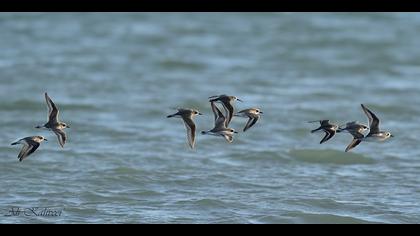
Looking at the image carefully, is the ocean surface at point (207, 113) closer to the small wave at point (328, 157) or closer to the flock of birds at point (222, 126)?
the small wave at point (328, 157)

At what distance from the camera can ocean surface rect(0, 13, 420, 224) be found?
12459mm

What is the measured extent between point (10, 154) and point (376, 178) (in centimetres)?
514

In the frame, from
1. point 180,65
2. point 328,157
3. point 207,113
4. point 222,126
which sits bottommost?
point 222,126

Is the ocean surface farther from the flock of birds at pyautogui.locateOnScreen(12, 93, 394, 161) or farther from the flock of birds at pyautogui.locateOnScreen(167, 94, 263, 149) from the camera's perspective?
the flock of birds at pyautogui.locateOnScreen(167, 94, 263, 149)

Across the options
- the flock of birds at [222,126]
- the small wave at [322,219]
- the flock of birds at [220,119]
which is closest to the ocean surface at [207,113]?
the small wave at [322,219]

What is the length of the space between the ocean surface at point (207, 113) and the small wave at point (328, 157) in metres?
0.04

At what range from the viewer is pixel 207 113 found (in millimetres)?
17688

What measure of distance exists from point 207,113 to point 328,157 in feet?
10.7

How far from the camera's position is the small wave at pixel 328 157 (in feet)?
48.8

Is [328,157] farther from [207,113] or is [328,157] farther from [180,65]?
[180,65]
